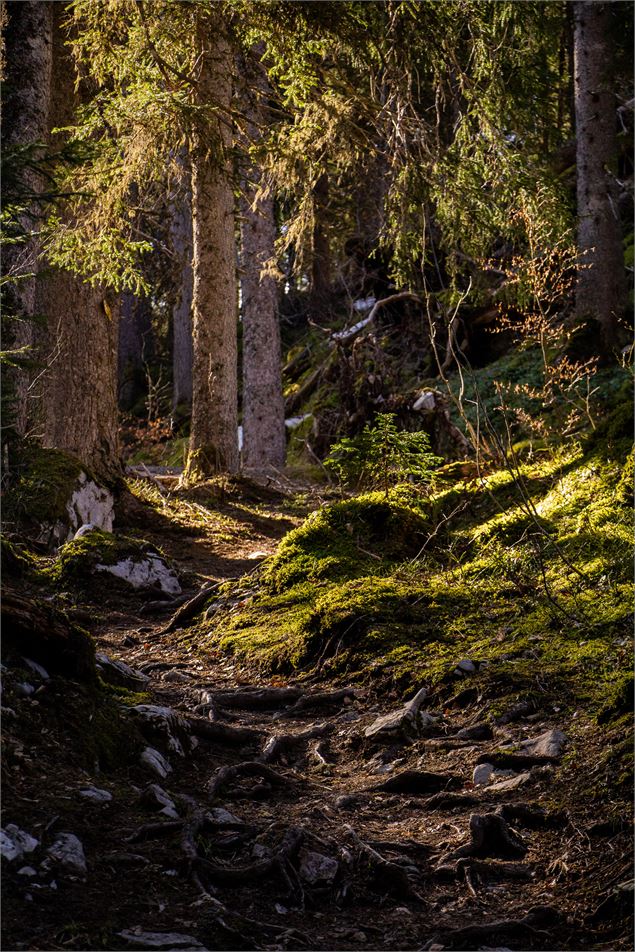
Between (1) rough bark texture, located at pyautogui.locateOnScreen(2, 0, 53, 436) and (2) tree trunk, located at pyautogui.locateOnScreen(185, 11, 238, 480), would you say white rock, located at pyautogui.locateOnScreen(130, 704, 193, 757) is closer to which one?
(1) rough bark texture, located at pyautogui.locateOnScreen(2, 0, 53, 436)

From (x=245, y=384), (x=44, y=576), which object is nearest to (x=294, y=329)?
(x=245, y=384)

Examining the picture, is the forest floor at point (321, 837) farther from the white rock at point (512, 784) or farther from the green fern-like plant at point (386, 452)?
the green fern-like plant at point (386, 452)

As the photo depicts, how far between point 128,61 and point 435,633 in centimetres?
691

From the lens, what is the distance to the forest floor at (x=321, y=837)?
8.82ft

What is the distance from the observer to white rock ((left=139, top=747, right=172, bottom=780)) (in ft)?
12.2

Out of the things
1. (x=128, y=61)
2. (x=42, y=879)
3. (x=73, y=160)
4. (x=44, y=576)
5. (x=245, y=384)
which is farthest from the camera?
(x=245, y=384)

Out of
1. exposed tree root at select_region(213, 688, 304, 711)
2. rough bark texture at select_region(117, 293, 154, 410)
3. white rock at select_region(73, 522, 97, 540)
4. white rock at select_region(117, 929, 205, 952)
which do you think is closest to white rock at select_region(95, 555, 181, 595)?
white rock at select_region(73, 522, 97, 540)

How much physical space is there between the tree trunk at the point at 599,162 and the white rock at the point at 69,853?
1253cm

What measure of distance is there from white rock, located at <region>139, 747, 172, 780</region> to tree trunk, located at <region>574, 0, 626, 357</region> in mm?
11657

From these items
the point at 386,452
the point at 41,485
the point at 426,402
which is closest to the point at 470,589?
the point at 386,452

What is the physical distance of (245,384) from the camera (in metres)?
17.8

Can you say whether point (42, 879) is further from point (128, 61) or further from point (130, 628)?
point (128, 61)

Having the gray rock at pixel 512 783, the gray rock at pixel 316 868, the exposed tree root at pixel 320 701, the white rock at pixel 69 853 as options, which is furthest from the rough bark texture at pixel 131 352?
the white rock at pixel 69 853

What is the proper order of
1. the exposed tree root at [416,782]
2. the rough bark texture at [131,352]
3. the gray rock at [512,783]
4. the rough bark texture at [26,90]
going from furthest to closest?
the rough bark texture at [131,352], the rough bark texture at [26,90], the exposed tree root at [416,782], the gray rock at [512,783]
